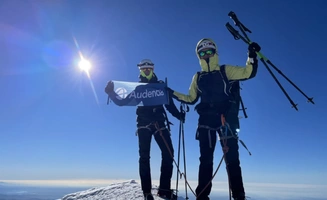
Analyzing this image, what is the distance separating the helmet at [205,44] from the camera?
908 centimetres

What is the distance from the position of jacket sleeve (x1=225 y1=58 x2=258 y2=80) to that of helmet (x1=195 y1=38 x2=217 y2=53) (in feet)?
2.89

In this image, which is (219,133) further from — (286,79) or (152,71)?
(152,71)

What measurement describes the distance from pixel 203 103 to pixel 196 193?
2.73 m

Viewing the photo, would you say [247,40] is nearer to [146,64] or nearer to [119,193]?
[146,64]

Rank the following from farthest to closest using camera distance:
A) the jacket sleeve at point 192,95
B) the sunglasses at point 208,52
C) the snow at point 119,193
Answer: the snow at point 119,193 → the jacket sleeve at point 192,95 → the sunglasses at point 208,52

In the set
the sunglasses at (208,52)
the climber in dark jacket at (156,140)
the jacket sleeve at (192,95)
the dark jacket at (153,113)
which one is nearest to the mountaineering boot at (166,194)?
the climber in dark jacket at (156,140)

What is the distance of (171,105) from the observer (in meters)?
10.8

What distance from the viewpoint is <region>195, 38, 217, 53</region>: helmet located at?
29.8 ft

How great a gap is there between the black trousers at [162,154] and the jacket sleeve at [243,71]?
3203mm

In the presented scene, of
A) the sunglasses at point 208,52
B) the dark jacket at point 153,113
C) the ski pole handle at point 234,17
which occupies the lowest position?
the dark jacket at point 153,113

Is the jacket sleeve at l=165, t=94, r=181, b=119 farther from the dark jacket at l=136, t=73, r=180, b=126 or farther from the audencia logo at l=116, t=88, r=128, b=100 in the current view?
the audencia logo at l=116, t=88, r=128, b=100

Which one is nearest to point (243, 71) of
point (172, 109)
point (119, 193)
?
point (172, 109)

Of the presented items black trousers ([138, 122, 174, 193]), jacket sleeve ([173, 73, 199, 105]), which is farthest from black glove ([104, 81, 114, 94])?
jacket sleeve ([173, 73, 199, 105])

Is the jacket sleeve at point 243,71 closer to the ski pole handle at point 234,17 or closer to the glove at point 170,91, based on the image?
the ski pole handle at point 234,17
